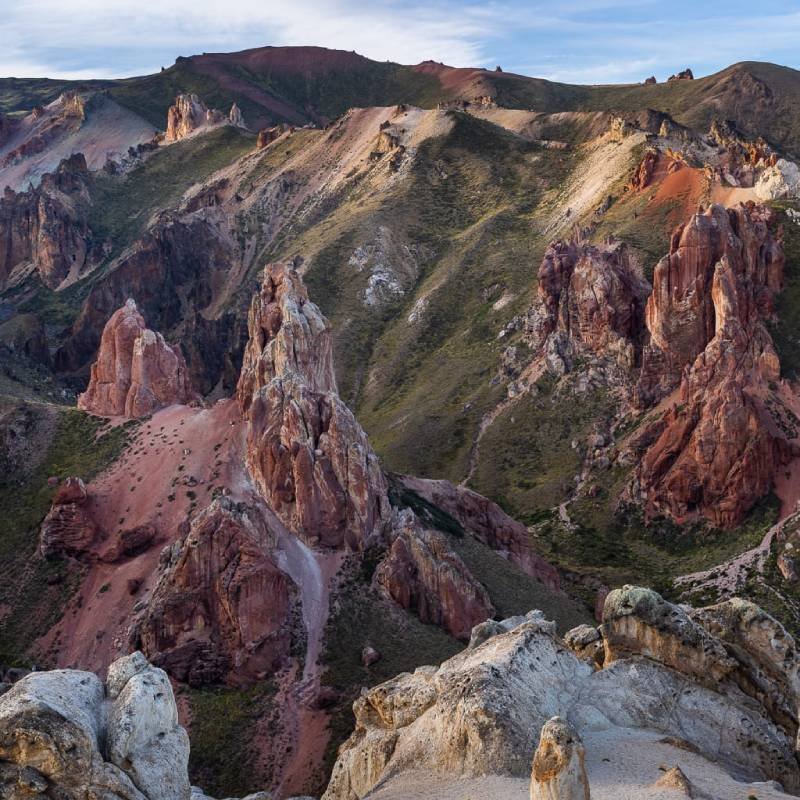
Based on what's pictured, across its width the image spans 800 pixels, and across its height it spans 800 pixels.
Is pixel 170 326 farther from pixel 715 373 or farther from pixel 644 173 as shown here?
pixel 715 373

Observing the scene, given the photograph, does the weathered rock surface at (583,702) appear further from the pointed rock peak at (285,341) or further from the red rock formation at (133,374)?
the red rock formation at (133,374)

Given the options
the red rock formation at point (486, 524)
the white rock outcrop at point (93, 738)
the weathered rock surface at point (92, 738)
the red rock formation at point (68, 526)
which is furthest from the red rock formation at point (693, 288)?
the weathered rock surface at point (92, 738)

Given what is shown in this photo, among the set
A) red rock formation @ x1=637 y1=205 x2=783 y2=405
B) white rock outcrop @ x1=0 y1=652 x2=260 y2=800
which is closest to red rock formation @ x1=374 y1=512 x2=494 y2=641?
white rock outcrop @ x1=0 y1=652 x2=260 y2=800

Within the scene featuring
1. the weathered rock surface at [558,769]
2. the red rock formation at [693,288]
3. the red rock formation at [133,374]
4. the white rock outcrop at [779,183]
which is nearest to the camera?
the weathered rock surface at [558,769]

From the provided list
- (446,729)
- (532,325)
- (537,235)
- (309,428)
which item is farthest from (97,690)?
(537,235)

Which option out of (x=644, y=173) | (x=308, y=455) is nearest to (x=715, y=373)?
(x=308, y=455)
